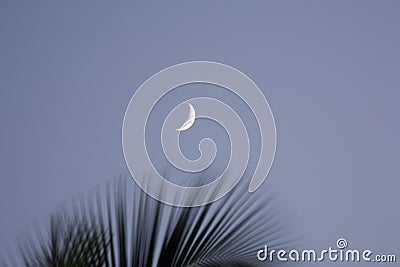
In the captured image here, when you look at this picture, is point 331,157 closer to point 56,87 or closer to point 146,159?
point 146,159

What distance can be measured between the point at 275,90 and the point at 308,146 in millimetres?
259

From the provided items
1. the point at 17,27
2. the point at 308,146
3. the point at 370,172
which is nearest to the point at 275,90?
the point at 308,146

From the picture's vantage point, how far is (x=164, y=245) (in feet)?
4.46

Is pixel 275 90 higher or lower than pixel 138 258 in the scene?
higher

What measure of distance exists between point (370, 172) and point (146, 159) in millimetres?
892

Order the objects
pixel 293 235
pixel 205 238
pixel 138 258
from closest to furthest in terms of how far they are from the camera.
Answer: pixel 138 258 < pixel 205 238 < pixel 293 235

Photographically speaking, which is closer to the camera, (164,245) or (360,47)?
(164,245)

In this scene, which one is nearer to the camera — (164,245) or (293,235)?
(164,245)

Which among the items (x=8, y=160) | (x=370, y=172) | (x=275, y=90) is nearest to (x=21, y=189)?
(x=8, y=160)

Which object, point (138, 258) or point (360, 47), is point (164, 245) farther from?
point (360, 47)

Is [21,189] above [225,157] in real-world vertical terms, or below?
below

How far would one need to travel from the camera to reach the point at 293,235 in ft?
8.74

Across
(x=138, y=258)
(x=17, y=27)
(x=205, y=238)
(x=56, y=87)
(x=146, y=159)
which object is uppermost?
(x=17, y=27)

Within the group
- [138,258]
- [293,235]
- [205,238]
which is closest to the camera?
[138,258]
